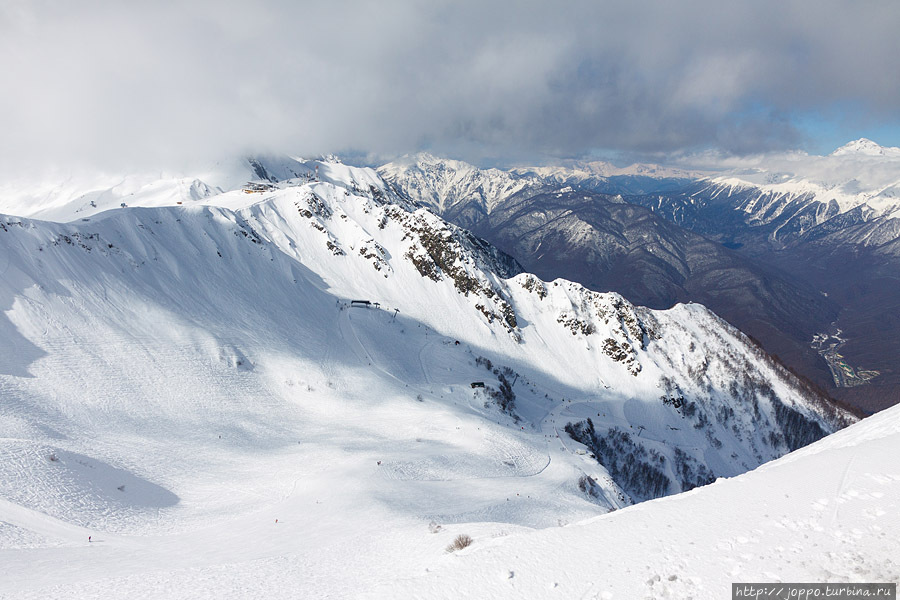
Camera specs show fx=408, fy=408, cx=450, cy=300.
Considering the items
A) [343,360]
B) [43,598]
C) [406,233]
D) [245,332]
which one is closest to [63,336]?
[245,332]

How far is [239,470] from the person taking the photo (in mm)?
40750

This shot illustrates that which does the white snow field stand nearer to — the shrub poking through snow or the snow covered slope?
the snow covered slope

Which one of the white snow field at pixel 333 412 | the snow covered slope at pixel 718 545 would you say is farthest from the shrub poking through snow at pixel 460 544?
the snow covered slope at pixel 718 545

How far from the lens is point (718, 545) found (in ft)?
38.7

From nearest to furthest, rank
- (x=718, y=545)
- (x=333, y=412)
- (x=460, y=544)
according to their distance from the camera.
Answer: (x=718, y=545), (x=460, y=544), (x=333, y=412)

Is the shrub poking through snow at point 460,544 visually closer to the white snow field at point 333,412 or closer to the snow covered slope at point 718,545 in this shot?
the white snow field at point 333,412

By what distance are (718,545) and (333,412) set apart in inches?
2283

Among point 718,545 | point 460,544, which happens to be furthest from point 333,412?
point 718,545

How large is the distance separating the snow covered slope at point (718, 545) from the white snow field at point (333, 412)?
146 millimetres

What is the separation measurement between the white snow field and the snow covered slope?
146mm

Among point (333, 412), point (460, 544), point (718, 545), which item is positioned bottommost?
point (460, 544)

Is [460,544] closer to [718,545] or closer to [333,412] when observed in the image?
[718,545]

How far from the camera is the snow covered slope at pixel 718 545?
34.5ft

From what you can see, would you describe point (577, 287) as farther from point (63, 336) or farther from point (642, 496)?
point (63, 336)
